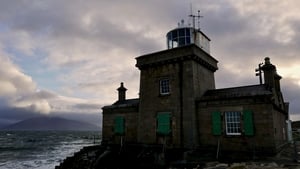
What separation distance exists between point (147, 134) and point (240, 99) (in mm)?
7473

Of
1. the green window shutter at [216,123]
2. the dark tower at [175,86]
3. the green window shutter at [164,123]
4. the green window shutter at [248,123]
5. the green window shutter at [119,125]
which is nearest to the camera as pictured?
the green window shutter at [248,123]

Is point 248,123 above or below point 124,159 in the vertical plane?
above

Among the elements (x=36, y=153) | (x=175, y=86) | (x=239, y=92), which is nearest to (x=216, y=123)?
(x=239, y=92)

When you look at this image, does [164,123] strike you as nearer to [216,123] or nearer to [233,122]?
[216,123]

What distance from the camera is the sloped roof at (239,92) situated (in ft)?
48.9

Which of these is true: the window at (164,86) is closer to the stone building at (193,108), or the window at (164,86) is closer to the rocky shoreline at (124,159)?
the stone building at (193,108)

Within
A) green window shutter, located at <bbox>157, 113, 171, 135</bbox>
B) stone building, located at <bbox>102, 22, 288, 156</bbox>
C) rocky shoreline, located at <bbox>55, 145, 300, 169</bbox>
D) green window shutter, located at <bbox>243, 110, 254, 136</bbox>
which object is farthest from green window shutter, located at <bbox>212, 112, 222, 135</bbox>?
green window shutter, located at <bbox>157, 113, 171, 135</bbox>

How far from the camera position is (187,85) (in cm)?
1723

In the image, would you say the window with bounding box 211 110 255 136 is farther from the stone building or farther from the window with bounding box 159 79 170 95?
the window with bounding box 159 79 170 95

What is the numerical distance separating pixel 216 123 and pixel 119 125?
29.5ft

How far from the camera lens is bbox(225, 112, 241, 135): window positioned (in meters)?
15.1

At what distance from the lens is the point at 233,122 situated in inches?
604

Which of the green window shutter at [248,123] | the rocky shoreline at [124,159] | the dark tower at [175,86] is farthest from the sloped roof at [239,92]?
the rocky shoreline at [124,159]

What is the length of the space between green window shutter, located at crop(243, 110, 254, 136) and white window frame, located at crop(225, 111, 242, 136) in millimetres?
384
